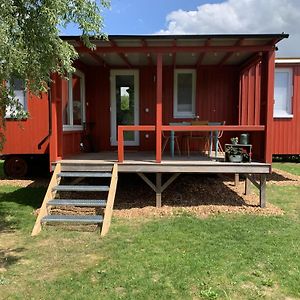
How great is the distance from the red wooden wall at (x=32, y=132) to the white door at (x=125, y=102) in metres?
1.67

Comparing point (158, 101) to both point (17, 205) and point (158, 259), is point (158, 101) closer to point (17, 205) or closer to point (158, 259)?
point (158, 259)

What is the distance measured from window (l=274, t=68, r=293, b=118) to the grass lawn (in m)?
5.29

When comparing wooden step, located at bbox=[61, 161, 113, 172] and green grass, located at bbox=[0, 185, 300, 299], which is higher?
wooden step, located at bbox=[61, 161, 113, 172]

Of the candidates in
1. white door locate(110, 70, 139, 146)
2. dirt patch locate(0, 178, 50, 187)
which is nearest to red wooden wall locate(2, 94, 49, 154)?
dirt patch locate(0, 178, 50, 187)

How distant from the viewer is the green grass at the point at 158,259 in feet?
11.1

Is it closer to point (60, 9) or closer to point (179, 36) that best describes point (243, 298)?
point (60, 9)

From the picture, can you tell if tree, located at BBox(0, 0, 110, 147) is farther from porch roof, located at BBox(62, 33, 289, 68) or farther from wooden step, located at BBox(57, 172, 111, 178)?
wooden step, located at BBox(57, 172, 111, 178)

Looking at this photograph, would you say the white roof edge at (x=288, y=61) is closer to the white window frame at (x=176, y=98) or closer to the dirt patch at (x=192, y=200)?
the white window frame at (x=176, y=98)

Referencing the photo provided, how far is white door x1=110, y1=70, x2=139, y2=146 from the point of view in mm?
9211

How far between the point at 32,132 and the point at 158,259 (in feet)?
19.2

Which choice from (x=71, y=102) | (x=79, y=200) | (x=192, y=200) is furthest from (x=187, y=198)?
(x=71, y=102)

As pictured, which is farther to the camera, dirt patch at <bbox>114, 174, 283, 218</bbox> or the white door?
the white door

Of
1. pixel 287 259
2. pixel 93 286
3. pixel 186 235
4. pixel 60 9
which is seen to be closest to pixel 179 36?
pixel 60 9

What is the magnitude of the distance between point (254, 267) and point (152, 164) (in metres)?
2.86
